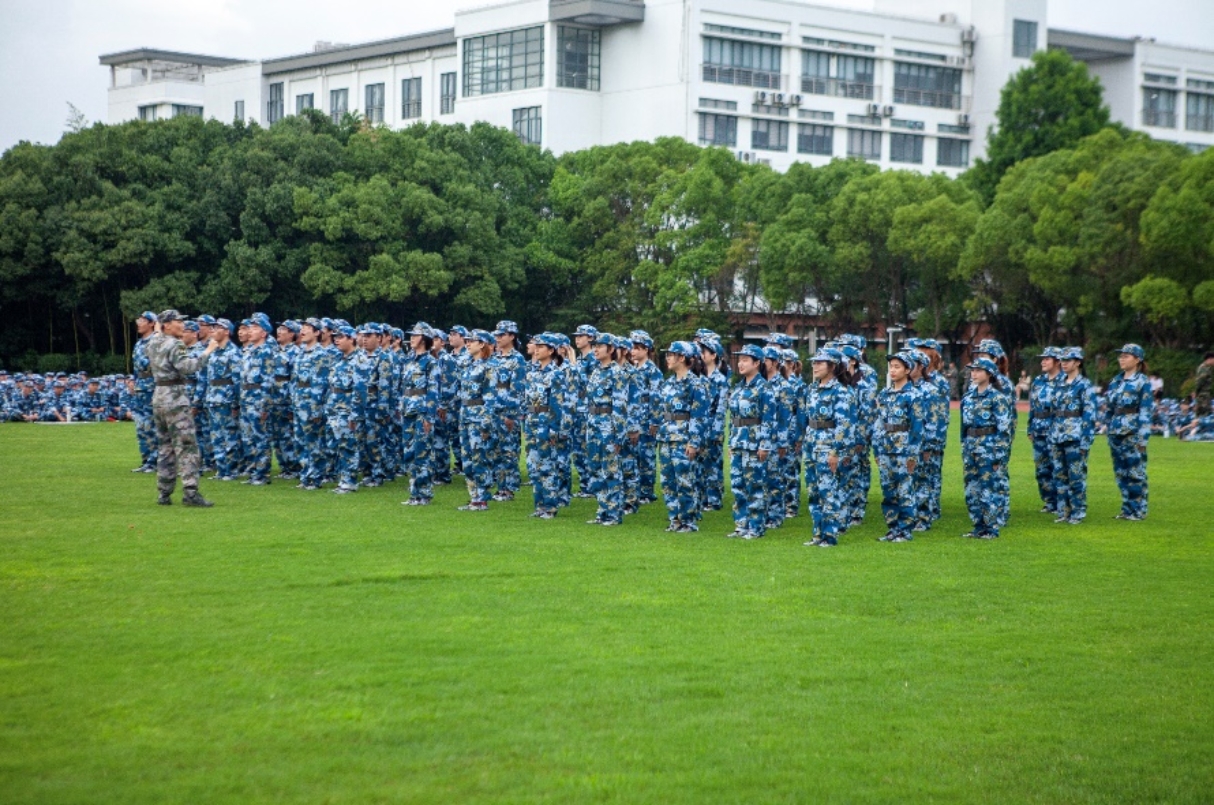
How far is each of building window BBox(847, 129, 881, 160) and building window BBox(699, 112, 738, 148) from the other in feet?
24.6

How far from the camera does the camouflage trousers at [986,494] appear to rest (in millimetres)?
14422

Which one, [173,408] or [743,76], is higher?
[743,76]

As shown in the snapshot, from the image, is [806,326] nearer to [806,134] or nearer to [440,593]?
[806,134]

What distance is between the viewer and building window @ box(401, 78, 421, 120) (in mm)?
72000

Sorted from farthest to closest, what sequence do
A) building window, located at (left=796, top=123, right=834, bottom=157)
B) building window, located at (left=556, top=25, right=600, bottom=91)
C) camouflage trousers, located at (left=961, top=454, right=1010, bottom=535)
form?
1. building window, located at (left=796, top=123, right=834, bottom=157)
2. building window, located at (left=556, top=25, right=600, bottom=91)
3. camouflage trousers, located at (left=961, top=454, right=1010, bottom=535)

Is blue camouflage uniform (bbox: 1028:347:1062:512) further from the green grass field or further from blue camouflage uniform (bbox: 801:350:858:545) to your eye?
blue camouflage uniform (bbox: 801:350:858:545)

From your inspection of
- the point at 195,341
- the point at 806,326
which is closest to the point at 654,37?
the point at 806,326

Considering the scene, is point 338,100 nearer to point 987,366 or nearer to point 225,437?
point 225,437

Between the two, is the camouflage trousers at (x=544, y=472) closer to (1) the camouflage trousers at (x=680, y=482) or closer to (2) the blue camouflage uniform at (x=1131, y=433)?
(1) the camouflage trousers at (x=680, y=482)

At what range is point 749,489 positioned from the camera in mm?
14102

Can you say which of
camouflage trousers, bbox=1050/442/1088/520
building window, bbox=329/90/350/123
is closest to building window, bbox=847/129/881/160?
building window, bbox=329/90/350/123

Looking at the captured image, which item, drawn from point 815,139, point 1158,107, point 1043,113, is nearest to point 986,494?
point 1043,113

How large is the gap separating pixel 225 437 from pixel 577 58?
49.3 meters

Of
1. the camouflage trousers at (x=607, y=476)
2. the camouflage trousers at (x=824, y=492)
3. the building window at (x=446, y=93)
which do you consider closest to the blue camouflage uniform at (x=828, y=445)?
the camouflage trousers at (x=824, y=492)
